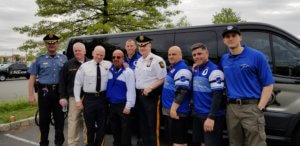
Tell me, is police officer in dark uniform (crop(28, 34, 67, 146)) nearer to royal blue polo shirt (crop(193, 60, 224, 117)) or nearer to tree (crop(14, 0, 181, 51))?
royal blue polo shirt (crop(193, 60, 224, 117))

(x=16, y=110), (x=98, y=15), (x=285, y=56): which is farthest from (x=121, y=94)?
(x=98, y=15)

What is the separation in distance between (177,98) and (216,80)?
23.7 inches

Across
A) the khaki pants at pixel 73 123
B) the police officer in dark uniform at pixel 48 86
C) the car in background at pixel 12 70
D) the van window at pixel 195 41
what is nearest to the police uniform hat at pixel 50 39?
the police officer in dark uniform at pixel 48 86

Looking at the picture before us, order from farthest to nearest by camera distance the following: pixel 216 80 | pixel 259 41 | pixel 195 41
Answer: pixel 195 41
pixel 259 41
pixel 216 80

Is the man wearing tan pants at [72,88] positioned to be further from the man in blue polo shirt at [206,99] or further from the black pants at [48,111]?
the man in blue polo shirt at [206,99]

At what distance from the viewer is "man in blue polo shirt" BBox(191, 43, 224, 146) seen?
3645 millimetres

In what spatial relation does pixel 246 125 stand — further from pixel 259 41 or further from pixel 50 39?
pixel 50 39

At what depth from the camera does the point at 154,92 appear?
4656 mm

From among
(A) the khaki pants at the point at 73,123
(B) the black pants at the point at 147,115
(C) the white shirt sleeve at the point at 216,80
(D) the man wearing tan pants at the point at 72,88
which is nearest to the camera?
(C) the white shirt sleeve at the point at 216,80

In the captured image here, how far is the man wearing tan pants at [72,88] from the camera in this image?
5220 millimetres

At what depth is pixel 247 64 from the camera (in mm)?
3443

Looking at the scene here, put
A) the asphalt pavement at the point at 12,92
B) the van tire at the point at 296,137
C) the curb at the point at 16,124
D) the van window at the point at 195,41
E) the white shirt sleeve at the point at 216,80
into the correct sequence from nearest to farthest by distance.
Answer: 1. the white shirt sleeve at the point at 216,80
2. the van tire at the point at 296,137
3. the van window at the point at 195,41
4. the curb at the point at 16,124
5. the asphalt pavement at the point at 12,92

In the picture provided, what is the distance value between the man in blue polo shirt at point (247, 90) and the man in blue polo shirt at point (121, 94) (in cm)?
160

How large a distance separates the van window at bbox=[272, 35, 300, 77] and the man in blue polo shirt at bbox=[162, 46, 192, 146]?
4.41 feet
